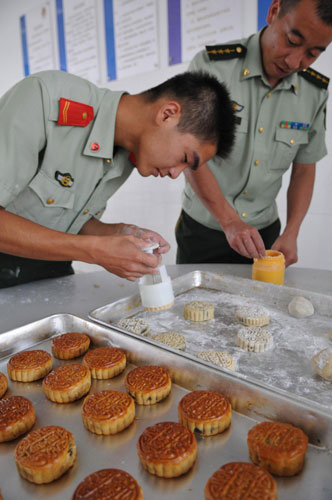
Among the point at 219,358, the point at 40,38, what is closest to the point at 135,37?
the point at 40,38

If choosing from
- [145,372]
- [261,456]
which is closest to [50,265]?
[145,372]

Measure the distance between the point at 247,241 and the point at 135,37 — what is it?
9.33ft

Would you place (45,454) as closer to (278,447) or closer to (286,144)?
(278,447)

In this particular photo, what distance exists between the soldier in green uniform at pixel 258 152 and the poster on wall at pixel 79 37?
2.37 meters

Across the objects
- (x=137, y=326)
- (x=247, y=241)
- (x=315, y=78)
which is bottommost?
(x=137, y=326)

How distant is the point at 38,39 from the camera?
4.58m

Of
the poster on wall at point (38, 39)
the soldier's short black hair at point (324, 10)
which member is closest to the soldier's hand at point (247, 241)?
the soldier's short black hair at point (324, 10)

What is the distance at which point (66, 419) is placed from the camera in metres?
1.00

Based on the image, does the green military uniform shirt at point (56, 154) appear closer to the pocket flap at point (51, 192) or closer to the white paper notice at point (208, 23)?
the pocket flap at point (51, 192)

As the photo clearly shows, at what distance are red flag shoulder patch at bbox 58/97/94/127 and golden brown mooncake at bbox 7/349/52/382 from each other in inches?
36.5

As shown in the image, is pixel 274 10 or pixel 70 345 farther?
pixel 274 10

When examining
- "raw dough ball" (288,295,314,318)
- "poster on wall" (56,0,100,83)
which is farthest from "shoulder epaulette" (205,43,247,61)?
"poster on wall" (56,0,100,83)

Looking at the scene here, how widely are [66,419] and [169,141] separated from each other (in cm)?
104

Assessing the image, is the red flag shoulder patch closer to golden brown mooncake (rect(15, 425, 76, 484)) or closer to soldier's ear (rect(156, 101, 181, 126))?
soldier's ear (rect(156, 101, 181, 126))
